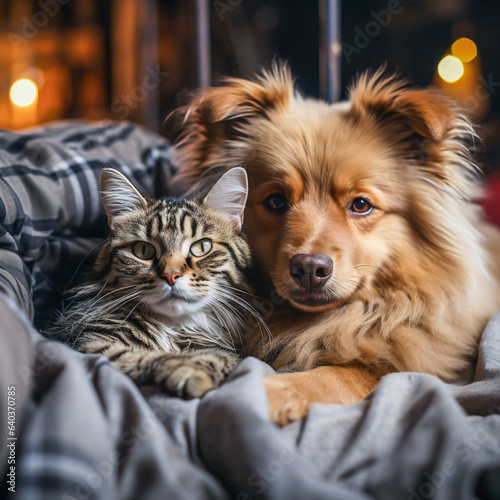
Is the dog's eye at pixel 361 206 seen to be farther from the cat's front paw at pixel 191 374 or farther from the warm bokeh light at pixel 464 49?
the warm bokeh light at pixel 464 49

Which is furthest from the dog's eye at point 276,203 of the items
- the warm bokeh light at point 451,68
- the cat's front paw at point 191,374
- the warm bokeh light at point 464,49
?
the warm bokeh light at point 464,49

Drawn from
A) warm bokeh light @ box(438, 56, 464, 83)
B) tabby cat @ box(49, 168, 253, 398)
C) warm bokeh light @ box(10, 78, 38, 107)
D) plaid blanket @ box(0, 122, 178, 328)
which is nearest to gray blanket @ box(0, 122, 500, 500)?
tabby cat @ box(49, 168, 253, 398)

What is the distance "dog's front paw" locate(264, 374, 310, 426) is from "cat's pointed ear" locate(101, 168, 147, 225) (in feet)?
2.21

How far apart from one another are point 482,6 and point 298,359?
2.78 m

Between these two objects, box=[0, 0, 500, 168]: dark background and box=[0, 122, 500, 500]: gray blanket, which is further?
box=[0, 0, 500, 168]: dark background

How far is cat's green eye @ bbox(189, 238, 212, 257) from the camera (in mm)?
1272

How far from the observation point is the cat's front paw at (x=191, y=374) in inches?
35.5

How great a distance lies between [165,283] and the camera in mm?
1154

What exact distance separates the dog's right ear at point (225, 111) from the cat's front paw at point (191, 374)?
718mm

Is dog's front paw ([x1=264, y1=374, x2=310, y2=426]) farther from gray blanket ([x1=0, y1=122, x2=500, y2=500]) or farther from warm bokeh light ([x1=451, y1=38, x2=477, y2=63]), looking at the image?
warm bokeh light ([x1=451, y1=38, x2=477, y2=63])

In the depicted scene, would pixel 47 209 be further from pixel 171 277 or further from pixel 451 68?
pixel 451 68

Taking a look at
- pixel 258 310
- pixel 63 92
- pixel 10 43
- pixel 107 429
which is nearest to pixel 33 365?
pixel 107 429

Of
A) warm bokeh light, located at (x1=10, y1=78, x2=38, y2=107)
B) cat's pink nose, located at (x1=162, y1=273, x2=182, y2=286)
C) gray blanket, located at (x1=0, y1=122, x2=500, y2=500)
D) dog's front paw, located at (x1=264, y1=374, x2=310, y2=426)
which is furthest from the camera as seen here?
warm bokeh light, located at (x1=10, y1=78, x2=38, y2=107)

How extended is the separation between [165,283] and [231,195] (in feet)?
Answer: 1.19
